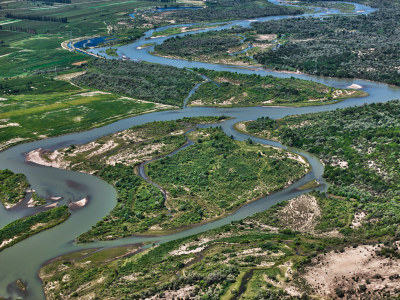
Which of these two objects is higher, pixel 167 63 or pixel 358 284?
pixel 167 63

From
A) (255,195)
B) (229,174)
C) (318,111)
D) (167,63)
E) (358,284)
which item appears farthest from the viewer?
(167,63)

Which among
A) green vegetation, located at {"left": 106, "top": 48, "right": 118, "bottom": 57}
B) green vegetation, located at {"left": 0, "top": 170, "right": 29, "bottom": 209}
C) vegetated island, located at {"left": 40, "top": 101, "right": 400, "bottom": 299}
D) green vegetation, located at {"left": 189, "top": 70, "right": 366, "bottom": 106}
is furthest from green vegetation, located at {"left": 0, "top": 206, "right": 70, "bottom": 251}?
green vegetation, located at {"left": 106, "top": 48, "right": 118, "bottom": 57}

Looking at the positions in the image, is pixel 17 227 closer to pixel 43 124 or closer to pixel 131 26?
pixel 43 124

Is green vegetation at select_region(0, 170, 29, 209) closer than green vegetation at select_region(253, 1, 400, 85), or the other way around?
green vegetation at select_region(0, 170, 29, 209)

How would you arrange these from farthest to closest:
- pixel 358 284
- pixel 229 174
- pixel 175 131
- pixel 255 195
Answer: pixel 175 131 < pixel 229 174 < pixel 255 195 < pixel 358 284

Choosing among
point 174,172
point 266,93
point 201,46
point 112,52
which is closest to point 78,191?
point 174,172

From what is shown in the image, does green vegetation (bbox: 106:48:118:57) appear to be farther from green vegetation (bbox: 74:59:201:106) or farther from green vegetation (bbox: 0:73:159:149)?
green vegetation (bbox: 0:73:159:149)

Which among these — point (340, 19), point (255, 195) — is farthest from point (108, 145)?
point (340, 19)

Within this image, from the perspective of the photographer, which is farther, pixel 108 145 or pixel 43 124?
pixel 43 124
